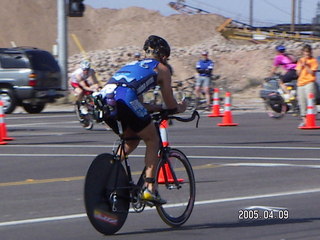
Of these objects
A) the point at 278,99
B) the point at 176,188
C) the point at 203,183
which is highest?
the point at 176,188

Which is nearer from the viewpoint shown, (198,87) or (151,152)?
(151,152)

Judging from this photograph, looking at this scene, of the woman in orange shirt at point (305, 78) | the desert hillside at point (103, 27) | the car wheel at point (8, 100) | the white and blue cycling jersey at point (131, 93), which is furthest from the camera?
the desert hillside at point (103, 27)

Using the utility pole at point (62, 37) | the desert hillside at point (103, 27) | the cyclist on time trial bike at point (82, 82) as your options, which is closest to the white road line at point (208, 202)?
the cyclist on time trial bike at point (82, 82)

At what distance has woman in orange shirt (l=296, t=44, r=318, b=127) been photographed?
20188mm

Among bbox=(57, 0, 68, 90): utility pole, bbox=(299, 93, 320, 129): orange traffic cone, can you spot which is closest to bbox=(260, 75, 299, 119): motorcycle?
bbox=(299, 93, 320, 129): orange traffic cone

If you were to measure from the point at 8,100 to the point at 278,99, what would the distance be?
8.88 meters

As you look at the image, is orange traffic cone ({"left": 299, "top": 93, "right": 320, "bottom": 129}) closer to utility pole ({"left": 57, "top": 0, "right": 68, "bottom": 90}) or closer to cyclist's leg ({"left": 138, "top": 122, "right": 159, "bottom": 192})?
cyclist's leg ({"left": 138, "top": 122, "right": 159, "bottom": 192})

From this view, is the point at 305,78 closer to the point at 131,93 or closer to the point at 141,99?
the point at 141,99

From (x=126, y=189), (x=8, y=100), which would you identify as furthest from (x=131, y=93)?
(x=8, y=100)

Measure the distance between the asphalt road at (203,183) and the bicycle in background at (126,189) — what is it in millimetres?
189

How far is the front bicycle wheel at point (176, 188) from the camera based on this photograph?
27.8 ft

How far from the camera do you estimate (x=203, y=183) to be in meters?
11.7

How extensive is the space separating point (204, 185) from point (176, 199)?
280cm

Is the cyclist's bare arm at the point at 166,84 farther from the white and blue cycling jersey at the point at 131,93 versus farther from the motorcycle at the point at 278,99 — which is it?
the motorcycle at the point at 278,99
